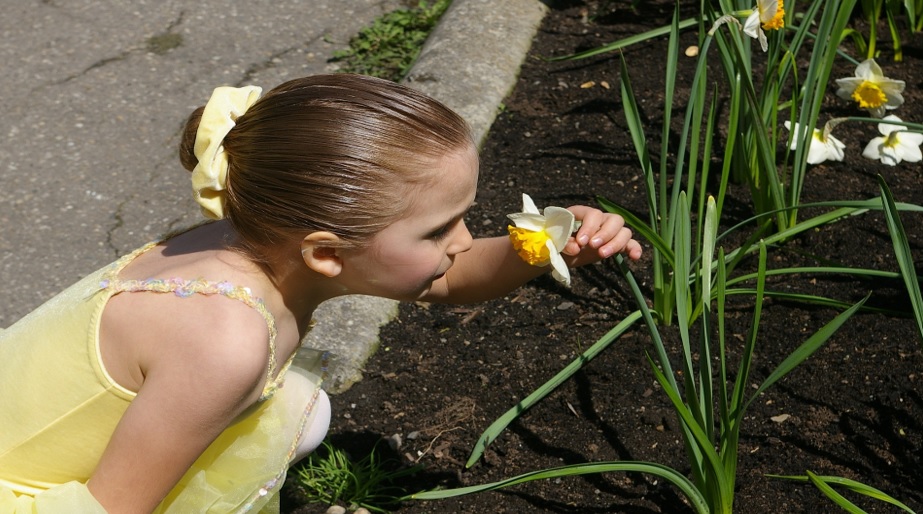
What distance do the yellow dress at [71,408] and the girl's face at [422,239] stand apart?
6.7 inches

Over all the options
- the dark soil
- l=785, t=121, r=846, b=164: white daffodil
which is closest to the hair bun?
the dark soil

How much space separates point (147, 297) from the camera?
1447 millimetres

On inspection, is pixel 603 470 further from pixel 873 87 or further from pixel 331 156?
pixel 873 87

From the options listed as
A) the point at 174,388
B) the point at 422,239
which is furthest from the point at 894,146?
the point at 174,388

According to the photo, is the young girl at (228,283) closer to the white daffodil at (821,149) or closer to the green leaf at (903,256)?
the green leaf at (903,256)

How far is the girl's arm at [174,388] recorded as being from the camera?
4.44ft

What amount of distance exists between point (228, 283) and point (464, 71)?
6.38 ft

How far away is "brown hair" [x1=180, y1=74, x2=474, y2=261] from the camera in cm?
137

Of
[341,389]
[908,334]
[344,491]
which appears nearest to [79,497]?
[344,491]

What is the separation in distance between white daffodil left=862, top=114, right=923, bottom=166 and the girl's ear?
1549 millimetres

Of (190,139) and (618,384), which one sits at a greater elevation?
(190,139)

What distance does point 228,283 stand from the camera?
1441mm

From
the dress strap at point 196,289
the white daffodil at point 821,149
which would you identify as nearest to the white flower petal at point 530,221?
the dress strap at point 196,289

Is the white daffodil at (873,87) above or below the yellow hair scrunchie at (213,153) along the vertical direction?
below
